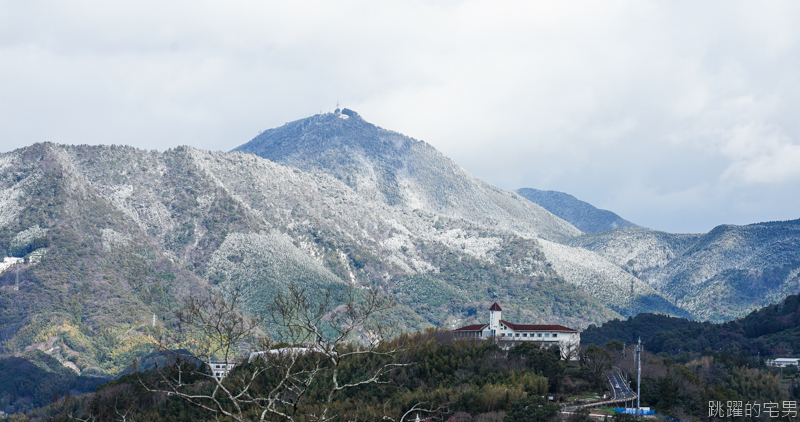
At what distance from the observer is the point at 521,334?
13612cm

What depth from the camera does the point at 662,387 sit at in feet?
308

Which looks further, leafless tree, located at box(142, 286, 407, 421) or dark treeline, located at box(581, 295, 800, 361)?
dark treeline, located at box(581, 295, 800, 361)

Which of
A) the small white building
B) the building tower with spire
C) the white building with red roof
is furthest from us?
the building tower with spire

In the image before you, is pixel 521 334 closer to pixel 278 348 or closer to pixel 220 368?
pixel 220 368

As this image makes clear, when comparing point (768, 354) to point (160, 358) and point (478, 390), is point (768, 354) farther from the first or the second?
point (160, 358)

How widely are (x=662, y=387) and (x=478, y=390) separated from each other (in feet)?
66.0

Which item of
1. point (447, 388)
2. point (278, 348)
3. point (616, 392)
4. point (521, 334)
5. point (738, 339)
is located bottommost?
point (447, 388)

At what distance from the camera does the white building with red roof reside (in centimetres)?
13262

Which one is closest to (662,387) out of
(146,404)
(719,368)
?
(719,368)

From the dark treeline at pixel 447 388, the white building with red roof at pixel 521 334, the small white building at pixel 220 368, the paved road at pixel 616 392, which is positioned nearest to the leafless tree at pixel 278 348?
the small white building at pixel 220 368

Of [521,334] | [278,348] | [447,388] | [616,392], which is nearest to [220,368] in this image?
[521,334]

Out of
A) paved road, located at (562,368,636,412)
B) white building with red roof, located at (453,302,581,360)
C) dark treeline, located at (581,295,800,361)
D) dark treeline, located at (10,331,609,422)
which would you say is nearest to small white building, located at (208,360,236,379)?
dark treeline, located at (10,331,609,422)

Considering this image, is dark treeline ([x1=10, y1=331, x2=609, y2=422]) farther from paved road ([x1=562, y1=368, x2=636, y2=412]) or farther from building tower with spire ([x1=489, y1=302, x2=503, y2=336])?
building tower with spire ([x1=489, y1=302, x2=503, y2=336])

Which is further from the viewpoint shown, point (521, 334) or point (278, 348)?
point (521, 334)
